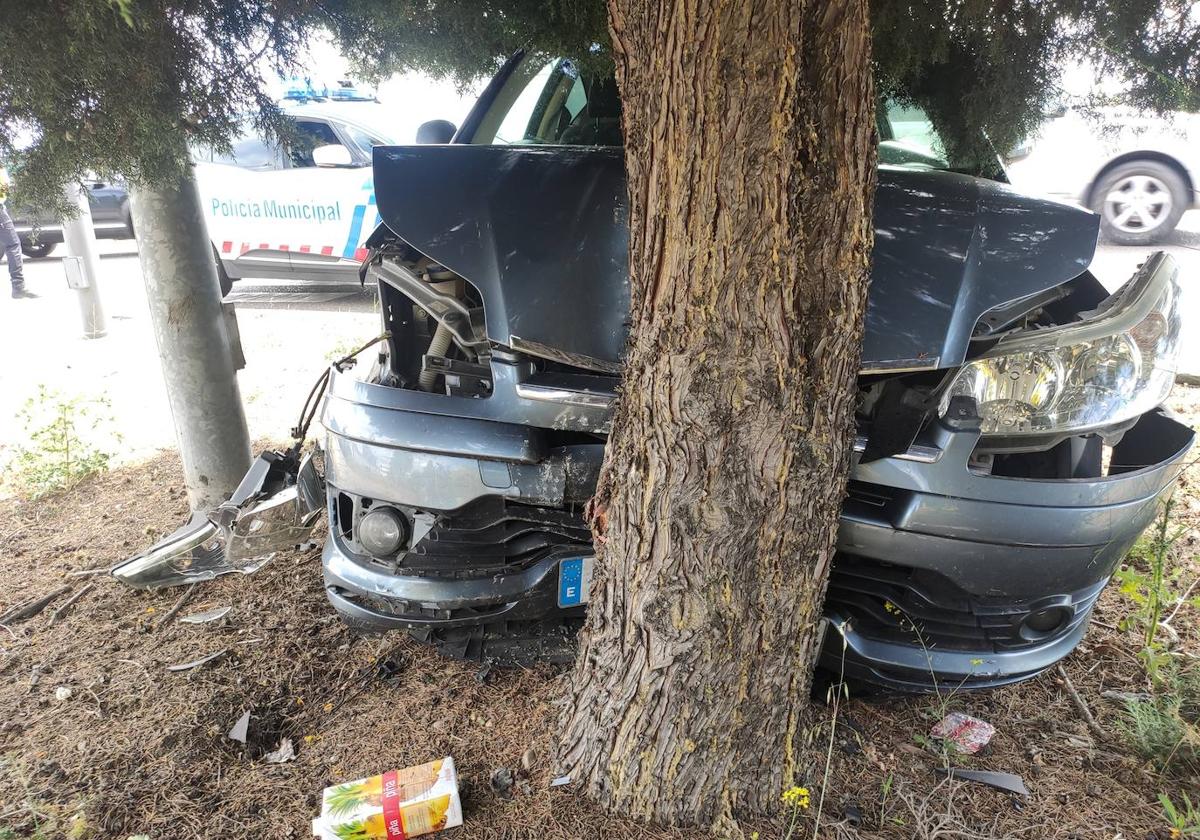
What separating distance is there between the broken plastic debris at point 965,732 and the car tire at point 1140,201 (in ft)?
25.5

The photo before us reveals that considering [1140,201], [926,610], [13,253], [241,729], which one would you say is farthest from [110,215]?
[1140,201]

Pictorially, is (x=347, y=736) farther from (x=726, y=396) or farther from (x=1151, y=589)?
(x=1151, y=589)

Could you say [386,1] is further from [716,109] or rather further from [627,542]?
[627,542]

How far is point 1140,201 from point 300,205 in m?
8.37

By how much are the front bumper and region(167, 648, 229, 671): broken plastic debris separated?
0.63 meters

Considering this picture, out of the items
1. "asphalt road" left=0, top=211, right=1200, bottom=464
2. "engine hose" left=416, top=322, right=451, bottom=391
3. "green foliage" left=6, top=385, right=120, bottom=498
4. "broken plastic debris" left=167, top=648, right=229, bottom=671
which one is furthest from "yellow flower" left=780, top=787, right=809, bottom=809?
"green foliage" left=6, top=385, right=120, bottom=498

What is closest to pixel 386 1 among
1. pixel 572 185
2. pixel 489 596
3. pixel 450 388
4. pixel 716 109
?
pixel 572 185

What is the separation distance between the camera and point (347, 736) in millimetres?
2014

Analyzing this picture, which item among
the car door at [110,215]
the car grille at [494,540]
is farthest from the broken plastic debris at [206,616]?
the car door at [110,215]

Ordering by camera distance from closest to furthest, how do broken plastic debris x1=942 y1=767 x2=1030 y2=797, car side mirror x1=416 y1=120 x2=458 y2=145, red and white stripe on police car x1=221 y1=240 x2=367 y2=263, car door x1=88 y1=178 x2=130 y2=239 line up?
broken plastic debris x1=942 y1=767 x2=1030 y2=797
car side mirror x1=416 y1=120 x2=458 y2=145
red and white stripe on police car x1=221 y1=240 x2=367 y2=263
car door x1=88 y1=178 x2=130 y2=239

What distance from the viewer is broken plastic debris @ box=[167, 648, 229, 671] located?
2346 mm

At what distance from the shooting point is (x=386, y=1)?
Answer: 2.51 meters

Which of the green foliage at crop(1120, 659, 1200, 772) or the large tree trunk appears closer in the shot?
the large tree trunk

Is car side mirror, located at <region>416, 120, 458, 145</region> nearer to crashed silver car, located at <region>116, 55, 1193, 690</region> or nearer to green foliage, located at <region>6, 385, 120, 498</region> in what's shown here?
crashed silver car, located at <region>116, 55, 1193, 690</region>
